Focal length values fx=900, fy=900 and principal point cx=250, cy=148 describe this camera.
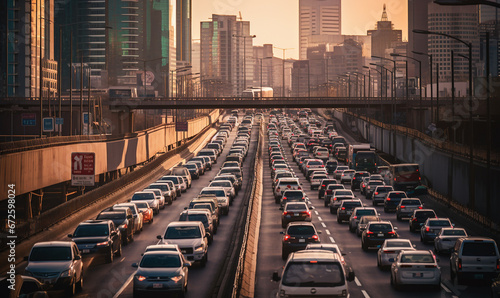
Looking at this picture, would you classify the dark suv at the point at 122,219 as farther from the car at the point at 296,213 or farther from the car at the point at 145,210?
the car at the point at 296,213

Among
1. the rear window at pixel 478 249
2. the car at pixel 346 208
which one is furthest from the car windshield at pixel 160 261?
the car at pixel 346 208

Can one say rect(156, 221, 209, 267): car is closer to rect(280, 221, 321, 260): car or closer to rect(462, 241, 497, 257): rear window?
rect(280, 221, 321, 260): car

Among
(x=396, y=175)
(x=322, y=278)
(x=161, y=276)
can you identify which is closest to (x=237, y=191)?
(x=396, y=175)

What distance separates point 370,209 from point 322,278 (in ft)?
79.9

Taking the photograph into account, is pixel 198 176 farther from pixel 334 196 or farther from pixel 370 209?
pixel 370 209

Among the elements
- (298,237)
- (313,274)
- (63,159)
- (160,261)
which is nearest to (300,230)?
(298,237)

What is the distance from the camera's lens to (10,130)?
11475 cm

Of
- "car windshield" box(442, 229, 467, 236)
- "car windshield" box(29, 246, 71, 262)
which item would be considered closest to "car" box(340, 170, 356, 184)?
"car windshield" box(442, 229, 467, 236)

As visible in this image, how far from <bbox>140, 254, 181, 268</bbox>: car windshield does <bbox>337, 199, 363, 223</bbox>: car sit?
76.9 ft

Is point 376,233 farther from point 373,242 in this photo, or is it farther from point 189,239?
point 189,239

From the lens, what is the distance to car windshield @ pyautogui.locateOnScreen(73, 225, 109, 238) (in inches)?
1220

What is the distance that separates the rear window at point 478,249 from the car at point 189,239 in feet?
29.5

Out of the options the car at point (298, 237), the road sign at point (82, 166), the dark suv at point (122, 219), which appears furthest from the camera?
the road sign at point (82, 166)

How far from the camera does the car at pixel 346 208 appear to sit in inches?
1848
